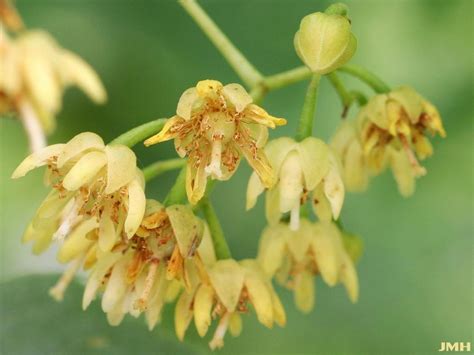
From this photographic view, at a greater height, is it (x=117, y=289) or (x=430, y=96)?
(x=117, y=289)

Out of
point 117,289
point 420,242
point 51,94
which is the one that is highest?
point 51,94

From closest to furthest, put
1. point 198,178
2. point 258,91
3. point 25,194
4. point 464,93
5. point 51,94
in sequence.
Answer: point 198,178 < point 258,91 < point 51,94 < point 464,93 < point 25,194

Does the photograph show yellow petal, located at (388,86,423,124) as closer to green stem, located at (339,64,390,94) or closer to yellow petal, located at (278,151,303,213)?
green stem, located at (339,64,390,94)

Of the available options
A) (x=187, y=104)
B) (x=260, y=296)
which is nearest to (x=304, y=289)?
(x=260, y=296)

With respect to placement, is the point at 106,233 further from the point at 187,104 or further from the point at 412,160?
the point at 412,160

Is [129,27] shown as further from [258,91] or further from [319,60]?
[319,60]

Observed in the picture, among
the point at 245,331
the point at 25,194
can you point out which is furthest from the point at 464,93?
the point at 25,194
